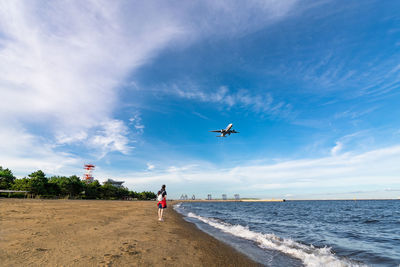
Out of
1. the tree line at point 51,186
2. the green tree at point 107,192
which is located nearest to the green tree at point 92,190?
the tree line at point 51,186

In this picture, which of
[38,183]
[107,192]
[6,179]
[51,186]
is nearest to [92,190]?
[107,192]

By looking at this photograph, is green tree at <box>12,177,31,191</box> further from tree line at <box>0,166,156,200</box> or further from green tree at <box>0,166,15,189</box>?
green tree at <box>0,166,15,189</box>

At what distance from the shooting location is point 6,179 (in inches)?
2189

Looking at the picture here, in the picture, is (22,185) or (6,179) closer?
(22,185)

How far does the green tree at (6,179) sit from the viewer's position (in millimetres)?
53222

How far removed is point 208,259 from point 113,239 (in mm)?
4040

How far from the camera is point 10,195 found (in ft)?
156

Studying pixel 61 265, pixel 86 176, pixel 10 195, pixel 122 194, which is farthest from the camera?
pixel 86 176

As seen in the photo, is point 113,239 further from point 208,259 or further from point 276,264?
Answer: point 276,264

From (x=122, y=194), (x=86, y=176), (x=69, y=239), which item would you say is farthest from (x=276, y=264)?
(x=86, y=176)

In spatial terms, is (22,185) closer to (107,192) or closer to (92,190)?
(92,190)

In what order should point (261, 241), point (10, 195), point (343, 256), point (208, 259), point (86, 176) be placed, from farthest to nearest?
point (86, 176) < point (10, 195) < point (261, 241) < point (343, 256) < point (208, 259)

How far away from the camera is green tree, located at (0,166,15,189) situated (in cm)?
5322

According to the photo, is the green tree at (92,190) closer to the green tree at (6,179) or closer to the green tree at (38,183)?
the green tree at (38,183)
